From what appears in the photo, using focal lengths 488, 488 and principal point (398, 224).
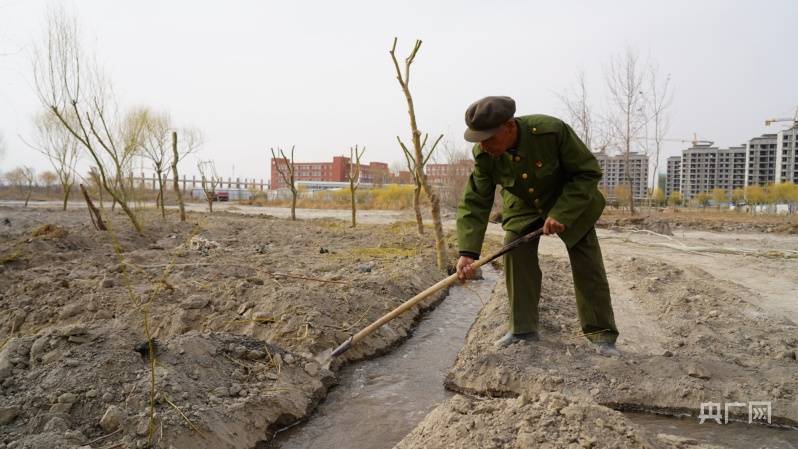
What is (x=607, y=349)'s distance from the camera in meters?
3.08

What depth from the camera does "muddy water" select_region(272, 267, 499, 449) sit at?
257 cm

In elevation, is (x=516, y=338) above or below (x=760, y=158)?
below

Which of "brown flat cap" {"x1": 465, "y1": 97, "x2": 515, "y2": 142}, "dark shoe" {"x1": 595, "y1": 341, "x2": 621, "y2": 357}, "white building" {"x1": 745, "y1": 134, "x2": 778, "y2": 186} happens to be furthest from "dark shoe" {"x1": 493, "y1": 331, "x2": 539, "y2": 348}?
"white building" {"x1": 745, "y1": 134, "x2": 778, "y2": 186}

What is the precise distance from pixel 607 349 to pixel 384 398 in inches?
56.7

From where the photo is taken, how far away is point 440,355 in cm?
380

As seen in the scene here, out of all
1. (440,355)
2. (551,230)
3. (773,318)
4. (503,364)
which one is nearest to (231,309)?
(440,355)

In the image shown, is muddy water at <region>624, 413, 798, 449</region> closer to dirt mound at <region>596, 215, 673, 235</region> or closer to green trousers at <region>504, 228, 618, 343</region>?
green trousers at <region>504, 228, 618, 343</region>

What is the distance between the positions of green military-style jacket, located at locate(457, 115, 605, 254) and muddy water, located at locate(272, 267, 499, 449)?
98cm

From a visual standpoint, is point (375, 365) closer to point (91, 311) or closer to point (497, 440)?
point (497, 440)

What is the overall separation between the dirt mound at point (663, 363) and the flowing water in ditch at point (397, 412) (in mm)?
131

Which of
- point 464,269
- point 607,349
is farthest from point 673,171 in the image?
point 464,269

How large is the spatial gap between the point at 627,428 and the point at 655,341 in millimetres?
2165

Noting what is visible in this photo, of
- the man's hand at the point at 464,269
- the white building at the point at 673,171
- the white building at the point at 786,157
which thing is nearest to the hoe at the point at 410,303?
the man's hand at the point at 464,269

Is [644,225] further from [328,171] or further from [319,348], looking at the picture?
[328,171]
